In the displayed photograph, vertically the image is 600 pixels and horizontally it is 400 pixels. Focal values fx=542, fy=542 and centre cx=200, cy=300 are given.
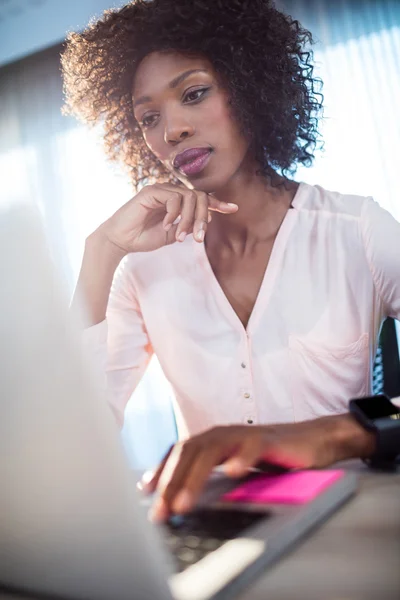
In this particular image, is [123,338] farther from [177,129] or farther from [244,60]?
[244,60]

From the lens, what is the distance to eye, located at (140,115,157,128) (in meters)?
1.56

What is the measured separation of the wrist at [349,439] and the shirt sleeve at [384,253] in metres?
0.67

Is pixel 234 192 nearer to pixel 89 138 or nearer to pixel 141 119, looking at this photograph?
pixel 141 119

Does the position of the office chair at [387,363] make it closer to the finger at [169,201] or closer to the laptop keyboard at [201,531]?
the finger at [169,201]

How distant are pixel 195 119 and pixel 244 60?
21 centimetres

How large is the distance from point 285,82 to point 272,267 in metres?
0.52

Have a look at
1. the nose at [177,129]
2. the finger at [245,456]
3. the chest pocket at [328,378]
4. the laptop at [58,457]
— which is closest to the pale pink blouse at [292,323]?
the chest pocket at [328,378]

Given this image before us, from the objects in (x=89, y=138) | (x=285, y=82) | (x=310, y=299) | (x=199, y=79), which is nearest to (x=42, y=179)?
(x=89, y=138)

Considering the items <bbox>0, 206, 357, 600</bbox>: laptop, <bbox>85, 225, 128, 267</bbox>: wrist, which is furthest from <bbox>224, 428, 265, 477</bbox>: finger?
<bbox>85, 225, 128, 267</bbox>: wrist

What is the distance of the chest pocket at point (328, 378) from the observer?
4.51 feet

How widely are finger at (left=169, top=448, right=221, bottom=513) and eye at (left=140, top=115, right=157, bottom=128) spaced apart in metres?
1.14

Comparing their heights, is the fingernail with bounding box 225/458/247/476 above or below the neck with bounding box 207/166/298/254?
below

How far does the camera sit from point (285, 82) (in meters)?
1.50

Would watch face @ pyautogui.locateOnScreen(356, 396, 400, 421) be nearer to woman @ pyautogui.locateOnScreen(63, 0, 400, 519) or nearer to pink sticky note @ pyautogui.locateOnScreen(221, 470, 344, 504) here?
pink sticky note @ pyautogui.locateOnScreen(221, 470, 344, 504)
